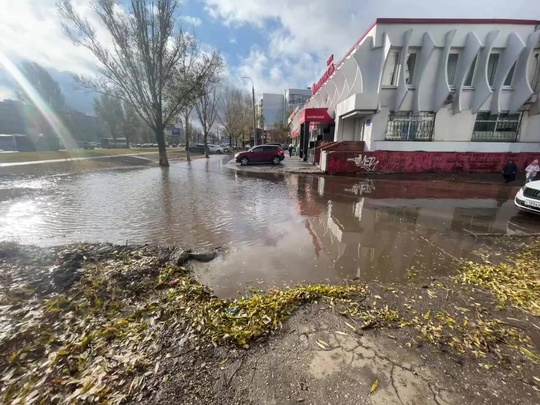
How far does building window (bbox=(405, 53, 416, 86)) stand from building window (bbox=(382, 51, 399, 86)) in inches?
25.6

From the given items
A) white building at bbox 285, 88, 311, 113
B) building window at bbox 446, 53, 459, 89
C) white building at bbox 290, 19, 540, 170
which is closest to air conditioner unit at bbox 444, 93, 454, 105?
white building at bbox 290, 19, 540, 170

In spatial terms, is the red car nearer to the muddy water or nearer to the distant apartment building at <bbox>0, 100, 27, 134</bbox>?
the muddy water

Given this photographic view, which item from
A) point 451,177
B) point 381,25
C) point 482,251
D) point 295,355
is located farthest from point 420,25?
point 295,355

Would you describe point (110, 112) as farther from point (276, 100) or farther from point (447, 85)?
point (447, 85)

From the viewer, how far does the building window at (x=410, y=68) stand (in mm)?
15430

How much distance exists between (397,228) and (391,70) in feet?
47.2

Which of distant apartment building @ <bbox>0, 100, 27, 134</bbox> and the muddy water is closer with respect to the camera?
the muddy water

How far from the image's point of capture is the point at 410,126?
16375 mm

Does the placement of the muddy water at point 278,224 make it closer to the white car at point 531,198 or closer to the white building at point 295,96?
the white car at point 531,198

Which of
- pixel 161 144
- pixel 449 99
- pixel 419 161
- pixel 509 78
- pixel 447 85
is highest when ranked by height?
pixel 509 78

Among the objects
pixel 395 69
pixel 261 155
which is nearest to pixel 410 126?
pixel 395 69

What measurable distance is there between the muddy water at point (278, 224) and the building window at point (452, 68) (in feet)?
28.8

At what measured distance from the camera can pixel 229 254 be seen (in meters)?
4.62

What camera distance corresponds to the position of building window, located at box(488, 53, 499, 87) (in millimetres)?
15327
